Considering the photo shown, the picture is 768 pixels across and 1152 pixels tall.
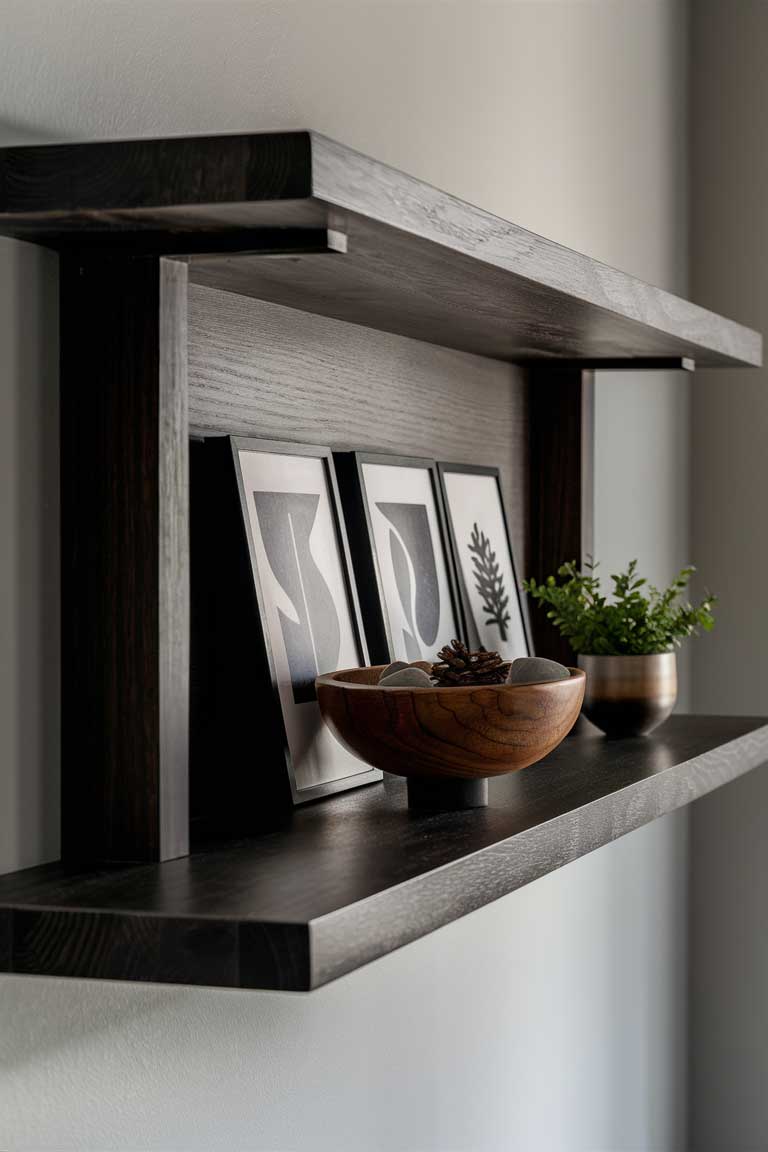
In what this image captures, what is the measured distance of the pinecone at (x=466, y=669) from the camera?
0.92 metres

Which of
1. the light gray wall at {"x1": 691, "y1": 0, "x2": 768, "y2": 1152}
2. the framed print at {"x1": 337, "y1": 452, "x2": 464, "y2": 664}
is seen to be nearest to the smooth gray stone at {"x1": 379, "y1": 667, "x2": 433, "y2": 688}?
the framed print at {"x1": 337, "y1": 452, "x2": 464, "y2": 664}

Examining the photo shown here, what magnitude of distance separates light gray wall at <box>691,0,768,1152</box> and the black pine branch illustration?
77 cm

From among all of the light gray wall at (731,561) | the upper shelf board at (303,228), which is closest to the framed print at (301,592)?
the upper shelf board at (303,228)

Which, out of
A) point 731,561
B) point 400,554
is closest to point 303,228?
point 400,554

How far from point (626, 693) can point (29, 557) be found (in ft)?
2.21

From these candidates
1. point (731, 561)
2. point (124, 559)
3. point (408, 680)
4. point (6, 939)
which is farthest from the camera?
Result: point (731, 561)

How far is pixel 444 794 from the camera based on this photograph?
0.90 m

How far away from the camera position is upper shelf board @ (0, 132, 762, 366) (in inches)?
26.1

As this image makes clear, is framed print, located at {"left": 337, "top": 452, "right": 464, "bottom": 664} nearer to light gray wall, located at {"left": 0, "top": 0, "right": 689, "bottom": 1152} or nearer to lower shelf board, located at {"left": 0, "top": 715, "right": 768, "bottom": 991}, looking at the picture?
lower shelf board, located at {"left": 0, "top": 715, "right": 768, "bottom": 991}

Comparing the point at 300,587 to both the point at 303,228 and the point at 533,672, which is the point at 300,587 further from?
the point at 303,228

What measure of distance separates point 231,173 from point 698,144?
150 cm

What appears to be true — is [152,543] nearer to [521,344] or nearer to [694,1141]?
[521,344]

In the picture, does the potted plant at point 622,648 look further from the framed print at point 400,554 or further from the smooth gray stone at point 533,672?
the smooth gray stone at point 533,672

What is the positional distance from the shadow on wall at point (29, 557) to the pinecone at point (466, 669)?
0.26m
